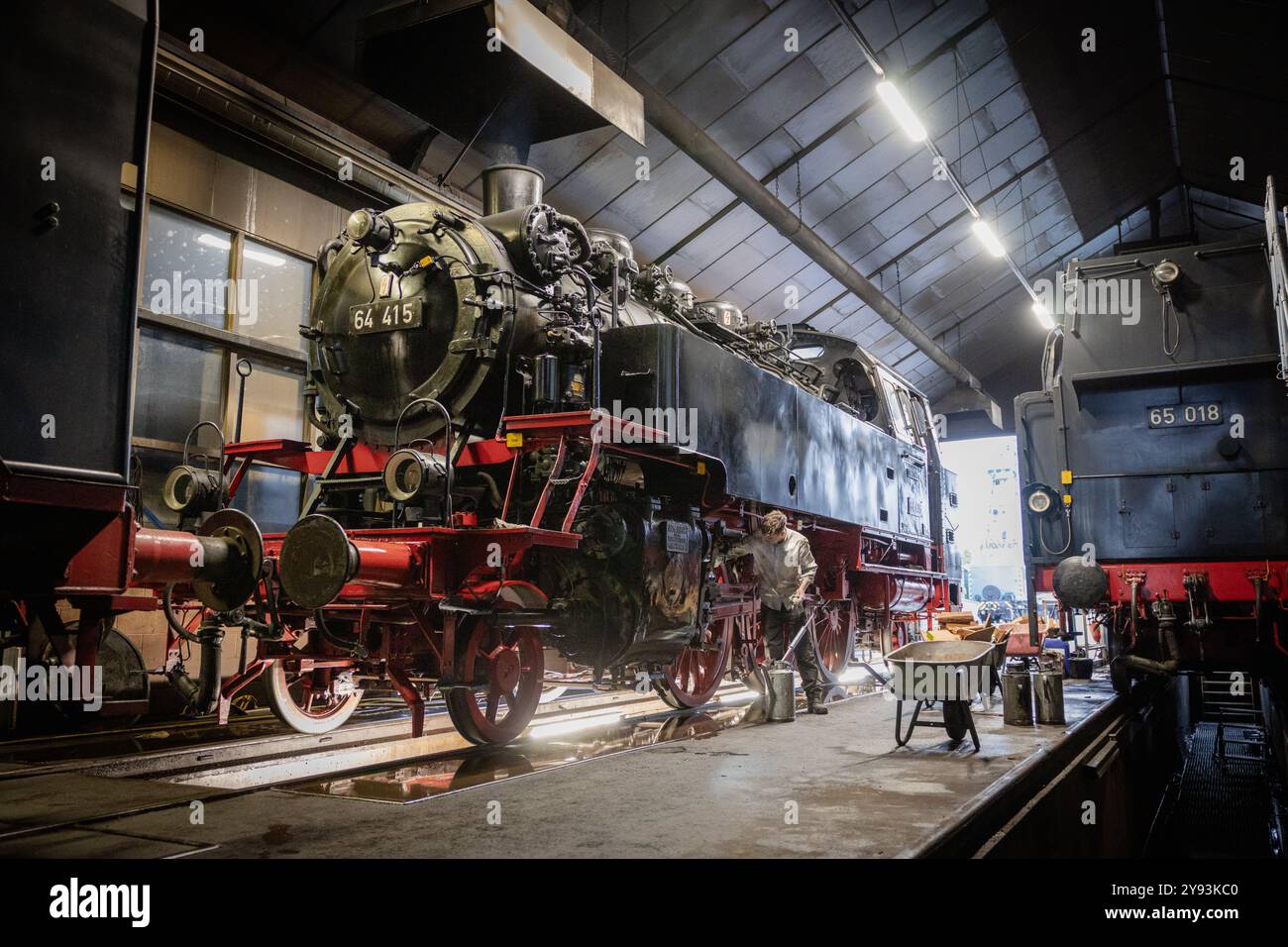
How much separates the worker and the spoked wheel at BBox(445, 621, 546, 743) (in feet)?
5.61

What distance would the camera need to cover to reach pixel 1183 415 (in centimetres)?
661

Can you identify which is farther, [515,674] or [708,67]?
Result: [708,67]

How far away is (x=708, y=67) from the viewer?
980 cm

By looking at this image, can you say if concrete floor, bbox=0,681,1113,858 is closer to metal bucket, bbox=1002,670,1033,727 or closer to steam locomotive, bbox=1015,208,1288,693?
metal bucket, bbox=1002,670,1033,727

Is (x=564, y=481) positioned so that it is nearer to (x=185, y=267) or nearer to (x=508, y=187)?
(x=508, y=187)

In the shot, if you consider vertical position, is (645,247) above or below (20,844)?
above

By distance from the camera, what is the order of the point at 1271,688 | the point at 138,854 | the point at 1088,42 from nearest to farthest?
1. the point at 138,854
2. the point at 1271,688
3. the point at 1088,42

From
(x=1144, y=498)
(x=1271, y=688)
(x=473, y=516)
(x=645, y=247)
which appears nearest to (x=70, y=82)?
(x=473, y=516)

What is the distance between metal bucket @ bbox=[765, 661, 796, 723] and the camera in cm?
552

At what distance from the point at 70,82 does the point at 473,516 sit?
258cm

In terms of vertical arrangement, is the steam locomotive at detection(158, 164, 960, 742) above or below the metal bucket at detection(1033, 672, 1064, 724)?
above

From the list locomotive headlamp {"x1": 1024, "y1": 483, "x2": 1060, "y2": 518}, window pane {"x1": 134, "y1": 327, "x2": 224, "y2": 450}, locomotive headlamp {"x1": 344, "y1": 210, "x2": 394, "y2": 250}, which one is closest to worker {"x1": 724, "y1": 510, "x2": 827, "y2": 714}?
locomotive headlamp {"x1": 1024, "y1": 483, "x2": 1060, "y2": 518}

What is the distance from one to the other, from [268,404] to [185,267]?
1293 millimetres

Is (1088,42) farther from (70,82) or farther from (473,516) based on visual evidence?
(70,82)
